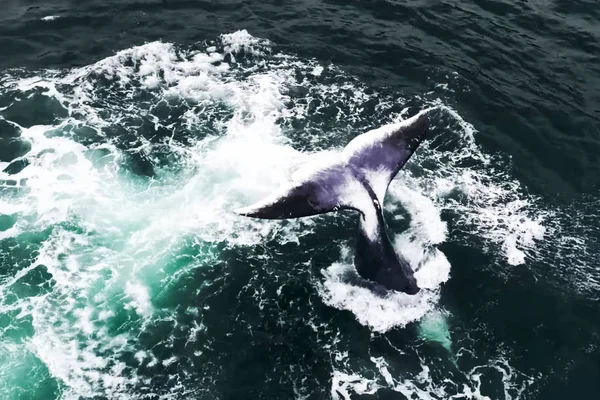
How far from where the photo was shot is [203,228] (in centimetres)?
1841

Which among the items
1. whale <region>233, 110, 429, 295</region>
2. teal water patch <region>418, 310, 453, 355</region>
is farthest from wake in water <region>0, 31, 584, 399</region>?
whale <region>233, 110, 429, 295</region>

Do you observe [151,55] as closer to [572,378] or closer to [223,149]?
[223,149]

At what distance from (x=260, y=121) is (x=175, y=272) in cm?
743

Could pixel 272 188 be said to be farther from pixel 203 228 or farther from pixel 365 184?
pixel 365 184

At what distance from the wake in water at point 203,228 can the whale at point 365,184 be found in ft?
6.92

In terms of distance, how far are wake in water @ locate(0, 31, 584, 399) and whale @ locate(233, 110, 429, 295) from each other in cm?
211

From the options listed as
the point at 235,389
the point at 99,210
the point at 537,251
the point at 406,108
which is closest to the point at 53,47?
the point at 99,210

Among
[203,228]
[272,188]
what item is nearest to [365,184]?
[272,188]

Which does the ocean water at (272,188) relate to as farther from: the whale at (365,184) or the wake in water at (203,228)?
the whale at (365,184)

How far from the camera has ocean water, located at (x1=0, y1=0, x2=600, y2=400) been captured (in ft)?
50.3

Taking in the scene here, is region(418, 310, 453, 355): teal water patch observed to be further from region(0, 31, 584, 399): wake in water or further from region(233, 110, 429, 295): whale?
region(233, 110, 429, 295): whale

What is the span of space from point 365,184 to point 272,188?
584 centimetres

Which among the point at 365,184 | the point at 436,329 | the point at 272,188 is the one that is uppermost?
the point at 365,184

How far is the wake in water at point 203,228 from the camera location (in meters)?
15.2
